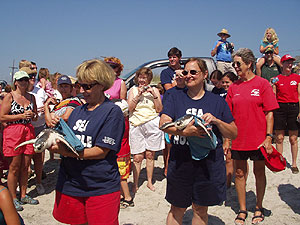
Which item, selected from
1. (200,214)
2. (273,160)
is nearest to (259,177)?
(273,160)

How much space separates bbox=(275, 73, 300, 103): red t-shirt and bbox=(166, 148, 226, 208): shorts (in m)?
3.65

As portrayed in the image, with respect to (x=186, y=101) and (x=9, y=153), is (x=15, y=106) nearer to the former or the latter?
(x=9, y=153)

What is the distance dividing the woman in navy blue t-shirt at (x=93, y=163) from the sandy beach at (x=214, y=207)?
1.74 meters

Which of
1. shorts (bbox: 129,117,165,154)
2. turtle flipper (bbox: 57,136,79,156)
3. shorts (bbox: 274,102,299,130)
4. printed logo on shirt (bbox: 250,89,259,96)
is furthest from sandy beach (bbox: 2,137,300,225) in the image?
turtle flipper (bbox: 57,136,79,156)

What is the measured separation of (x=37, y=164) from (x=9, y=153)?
83 cm

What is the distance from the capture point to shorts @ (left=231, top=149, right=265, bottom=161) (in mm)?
3570

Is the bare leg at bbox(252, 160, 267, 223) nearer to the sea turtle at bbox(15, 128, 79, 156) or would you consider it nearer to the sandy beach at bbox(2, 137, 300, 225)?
the sandy beach at bbox(2, 137, 300, 225)

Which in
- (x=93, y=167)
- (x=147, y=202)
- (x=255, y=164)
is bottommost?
(x=147, y=202)

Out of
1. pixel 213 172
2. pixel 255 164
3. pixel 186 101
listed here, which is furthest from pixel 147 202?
pixel 186 101

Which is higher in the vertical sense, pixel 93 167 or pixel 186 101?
pixel 186 101

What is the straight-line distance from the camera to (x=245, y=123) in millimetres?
3561

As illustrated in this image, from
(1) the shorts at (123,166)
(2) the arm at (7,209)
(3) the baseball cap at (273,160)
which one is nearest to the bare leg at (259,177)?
(3) the baseball cap at (273,160)

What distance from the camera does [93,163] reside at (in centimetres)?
220

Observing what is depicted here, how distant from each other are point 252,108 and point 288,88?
8.67 ft
